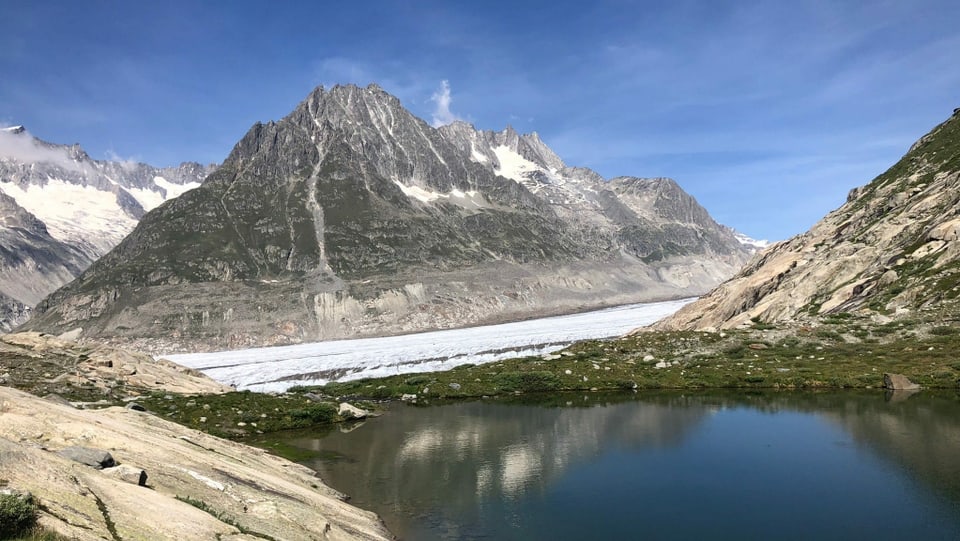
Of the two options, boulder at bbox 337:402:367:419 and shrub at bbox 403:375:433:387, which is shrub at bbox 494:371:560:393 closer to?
shrub at bbox 403:375:433:387

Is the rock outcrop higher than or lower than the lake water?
higher

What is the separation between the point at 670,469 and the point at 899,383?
29.2 metres

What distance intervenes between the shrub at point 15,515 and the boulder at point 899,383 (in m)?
58.2

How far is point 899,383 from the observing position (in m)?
47.6

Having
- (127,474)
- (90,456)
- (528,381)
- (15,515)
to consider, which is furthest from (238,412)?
(15,515)

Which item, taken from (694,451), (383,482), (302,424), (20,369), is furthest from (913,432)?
(20,369)

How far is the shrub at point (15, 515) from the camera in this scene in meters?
9.62

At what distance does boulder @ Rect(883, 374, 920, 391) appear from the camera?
155ft

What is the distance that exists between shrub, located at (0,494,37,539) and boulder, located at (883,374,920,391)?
5824cm

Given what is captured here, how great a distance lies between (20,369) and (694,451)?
193ft

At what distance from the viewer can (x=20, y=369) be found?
51.1 metres

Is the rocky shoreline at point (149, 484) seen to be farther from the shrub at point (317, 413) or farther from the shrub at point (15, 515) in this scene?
the shrub at point (317, 413)

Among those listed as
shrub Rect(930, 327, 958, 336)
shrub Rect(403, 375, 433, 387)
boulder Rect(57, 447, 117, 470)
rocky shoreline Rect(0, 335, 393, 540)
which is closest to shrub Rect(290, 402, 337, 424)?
shrub Rect(403, 375, 433, 387)

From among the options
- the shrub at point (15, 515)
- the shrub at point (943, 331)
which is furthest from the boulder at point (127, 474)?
the shrub at point (943, 331)
